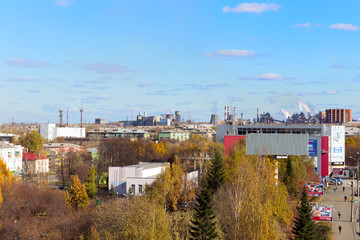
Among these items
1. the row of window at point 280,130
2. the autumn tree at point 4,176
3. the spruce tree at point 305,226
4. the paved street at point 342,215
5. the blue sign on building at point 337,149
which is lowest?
the paved street at point 342,215

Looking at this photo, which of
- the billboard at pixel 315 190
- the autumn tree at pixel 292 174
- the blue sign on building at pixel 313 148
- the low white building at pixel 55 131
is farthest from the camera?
the low white building at pixel 55 131

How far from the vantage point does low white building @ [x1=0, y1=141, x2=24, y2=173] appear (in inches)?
3039

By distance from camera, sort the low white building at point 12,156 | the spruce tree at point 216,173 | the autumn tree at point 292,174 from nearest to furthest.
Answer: the spruce tree at point 216,173 → the autumn tree at point 292,174 → the low white building at point 12,156

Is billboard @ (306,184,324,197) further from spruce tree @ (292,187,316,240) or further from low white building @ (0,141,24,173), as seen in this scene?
low white building @ (0,141,24,173)

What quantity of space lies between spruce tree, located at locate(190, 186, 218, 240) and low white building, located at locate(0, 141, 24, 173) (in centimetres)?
5162

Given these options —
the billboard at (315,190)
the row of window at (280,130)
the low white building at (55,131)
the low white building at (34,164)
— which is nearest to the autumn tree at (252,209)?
the billboard at (315,190)

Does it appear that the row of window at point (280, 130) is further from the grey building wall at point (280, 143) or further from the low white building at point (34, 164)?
the low white building at point (34, 164)

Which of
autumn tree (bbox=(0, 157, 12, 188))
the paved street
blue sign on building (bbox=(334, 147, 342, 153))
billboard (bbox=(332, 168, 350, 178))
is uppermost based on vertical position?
blue sign on building (bbox=(334, 147, 342, 153))

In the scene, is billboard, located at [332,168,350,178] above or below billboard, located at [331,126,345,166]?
below

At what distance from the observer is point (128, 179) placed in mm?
55125

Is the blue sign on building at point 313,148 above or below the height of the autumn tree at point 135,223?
above

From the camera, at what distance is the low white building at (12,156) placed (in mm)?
77188

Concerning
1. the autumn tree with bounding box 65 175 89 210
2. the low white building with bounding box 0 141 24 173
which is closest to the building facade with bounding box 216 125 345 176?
the autumn tree with bounding box 65 175 89 210

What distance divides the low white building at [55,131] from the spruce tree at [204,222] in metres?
137
